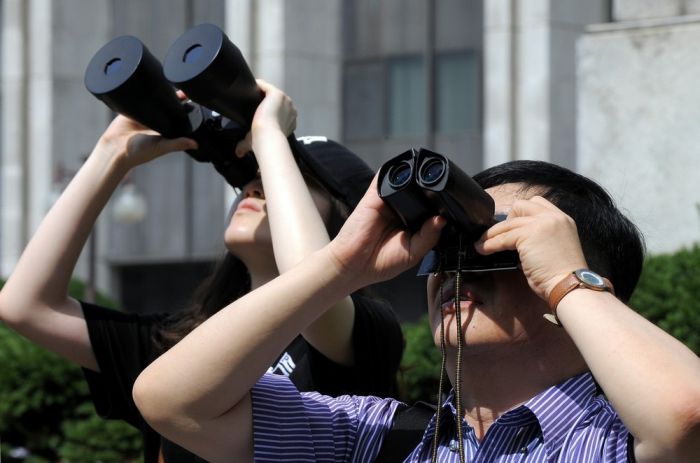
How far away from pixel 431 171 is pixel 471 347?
0.35 m

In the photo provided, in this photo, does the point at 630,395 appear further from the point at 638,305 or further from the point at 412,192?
the point at 638,305

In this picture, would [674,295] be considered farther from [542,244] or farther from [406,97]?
[406,97]

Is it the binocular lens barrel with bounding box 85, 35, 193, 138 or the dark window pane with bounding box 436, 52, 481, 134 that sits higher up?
the binocular lens barrel with bounding box 85, 35, 193, 138

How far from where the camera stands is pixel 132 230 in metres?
22.0

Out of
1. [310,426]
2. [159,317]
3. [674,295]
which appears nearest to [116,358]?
[159,317]

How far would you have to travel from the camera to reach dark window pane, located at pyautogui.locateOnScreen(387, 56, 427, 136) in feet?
63.2

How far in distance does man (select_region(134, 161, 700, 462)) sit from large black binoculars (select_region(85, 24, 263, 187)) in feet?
3.04

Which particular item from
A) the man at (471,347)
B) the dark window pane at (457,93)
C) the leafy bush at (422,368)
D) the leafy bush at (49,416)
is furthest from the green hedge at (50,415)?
the dark window pane at (457,93)

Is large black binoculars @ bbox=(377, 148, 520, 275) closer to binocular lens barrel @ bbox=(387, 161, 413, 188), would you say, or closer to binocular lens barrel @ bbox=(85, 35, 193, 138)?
binocular lens barrel @ bbox=(387, 161, 413, 188)

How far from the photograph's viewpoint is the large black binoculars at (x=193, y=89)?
11.7 ft

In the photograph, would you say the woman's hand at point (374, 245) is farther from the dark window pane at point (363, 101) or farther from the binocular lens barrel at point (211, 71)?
the dark window pane at point (363, 101)

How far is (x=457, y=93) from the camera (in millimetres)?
18969

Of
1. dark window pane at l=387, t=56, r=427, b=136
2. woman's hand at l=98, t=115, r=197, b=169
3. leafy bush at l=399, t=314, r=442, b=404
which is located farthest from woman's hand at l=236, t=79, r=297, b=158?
dark window pane at l=387, t=56, r=427, b=136

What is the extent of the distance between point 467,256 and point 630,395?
476 millimetres
